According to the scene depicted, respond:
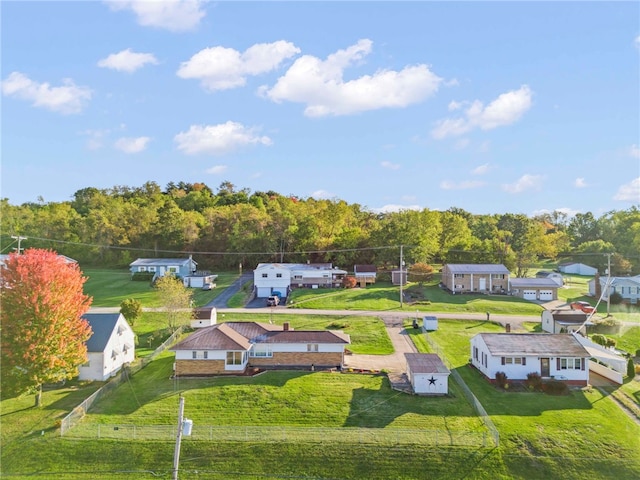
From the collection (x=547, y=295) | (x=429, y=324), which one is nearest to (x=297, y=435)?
(x=429, y=324)

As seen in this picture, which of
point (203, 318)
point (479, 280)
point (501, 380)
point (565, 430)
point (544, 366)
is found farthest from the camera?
point (479, 280)

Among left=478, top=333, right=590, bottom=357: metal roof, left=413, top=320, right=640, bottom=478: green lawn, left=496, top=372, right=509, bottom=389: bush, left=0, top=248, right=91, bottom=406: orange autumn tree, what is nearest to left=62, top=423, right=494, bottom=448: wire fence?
left=413, top=320, right=640, bottom=478: green lawn

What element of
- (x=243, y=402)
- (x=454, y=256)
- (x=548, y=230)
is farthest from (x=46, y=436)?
(x=548, y=230)

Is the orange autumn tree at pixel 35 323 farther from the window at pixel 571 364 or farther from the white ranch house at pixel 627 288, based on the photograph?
the white ranch house at pixel 627 288

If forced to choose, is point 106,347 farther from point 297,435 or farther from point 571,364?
point 571,364

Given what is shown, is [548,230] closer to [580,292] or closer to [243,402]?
[580,292]

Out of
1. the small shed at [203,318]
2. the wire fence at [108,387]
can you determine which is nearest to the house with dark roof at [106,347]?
the wire fence at [108,387]

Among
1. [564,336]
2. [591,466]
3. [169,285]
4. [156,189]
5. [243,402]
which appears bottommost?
[591,466]

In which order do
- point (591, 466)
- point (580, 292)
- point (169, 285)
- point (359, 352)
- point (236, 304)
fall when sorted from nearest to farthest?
1. point (591, 466)
2. point (359, 352)
3. point (169, 285)
4. point (236, 304)
5. point (580, 292)
